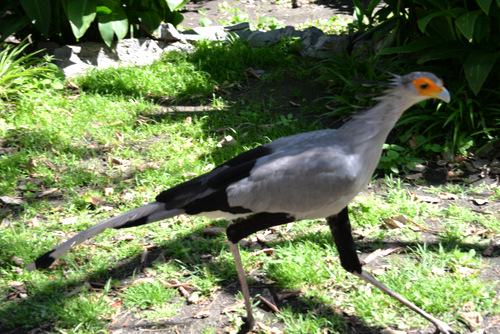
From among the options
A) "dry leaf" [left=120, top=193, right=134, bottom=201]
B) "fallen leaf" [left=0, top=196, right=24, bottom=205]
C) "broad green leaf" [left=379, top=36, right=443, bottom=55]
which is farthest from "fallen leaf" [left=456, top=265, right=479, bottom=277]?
"fallen leaf" [left=0, top=196, right=24, bottom=205]

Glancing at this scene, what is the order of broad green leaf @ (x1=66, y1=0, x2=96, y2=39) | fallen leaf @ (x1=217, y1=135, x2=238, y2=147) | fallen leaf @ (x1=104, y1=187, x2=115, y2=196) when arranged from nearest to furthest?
1. fallen leaf @ (x1=104, y1=187, x2=115, y2=196)
2. fallen leaf @ (x1=217, y1=135, x2=238, y2=147)
3. broad green leaf @ (x1=66, y1=0, x2=96, y2=39)

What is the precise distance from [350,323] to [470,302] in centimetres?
71

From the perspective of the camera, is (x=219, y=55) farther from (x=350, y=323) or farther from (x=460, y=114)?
(x=350, y=323)

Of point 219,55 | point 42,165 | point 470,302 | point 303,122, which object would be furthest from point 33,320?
point 219,55

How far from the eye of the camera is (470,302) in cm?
302

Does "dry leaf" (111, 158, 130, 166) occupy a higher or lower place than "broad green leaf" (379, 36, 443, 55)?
lower

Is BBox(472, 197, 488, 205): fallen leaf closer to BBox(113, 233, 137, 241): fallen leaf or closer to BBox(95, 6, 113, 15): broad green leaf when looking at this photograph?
BBox(113, 233, 137, 241): fallen leaf

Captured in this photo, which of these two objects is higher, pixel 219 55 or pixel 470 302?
pixel 219 55

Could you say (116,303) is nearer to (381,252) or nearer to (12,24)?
(381,252)

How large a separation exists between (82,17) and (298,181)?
4227 millimetres

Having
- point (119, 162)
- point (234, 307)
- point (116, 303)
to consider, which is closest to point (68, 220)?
point (119, 162)

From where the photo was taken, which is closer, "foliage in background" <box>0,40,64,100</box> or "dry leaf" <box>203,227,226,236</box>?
"dry leaf" <box>203,227,226,236</box>

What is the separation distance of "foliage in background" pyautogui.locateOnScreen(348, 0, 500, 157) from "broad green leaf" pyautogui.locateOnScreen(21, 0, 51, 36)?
3784 mm

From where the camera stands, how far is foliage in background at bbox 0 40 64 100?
211 inches
